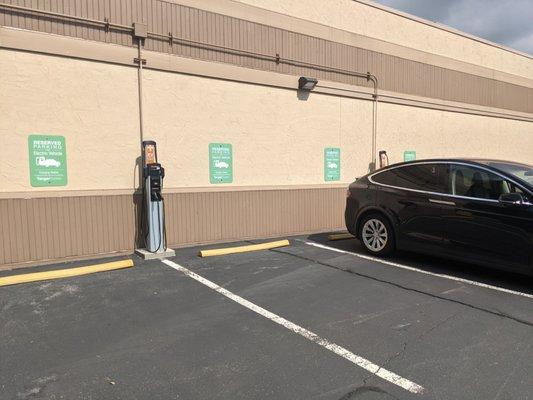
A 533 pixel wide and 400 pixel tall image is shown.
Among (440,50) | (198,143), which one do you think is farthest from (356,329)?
(440,50)

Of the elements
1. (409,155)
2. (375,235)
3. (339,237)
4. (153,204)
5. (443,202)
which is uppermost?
(409,155)

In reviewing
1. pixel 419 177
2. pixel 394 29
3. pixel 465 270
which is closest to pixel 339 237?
pixel 419 177

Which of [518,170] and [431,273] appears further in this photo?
[431,273]

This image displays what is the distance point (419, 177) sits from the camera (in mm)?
6844

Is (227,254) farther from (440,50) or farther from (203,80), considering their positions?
(440,50)

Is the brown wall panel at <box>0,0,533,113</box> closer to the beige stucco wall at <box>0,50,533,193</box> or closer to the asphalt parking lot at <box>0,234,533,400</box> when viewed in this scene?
the beige stucco wall at <box>0,50,533,193</box>

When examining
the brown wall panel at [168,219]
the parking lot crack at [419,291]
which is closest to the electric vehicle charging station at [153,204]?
the brown wall panel at [168,219]

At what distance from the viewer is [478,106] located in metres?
14.2

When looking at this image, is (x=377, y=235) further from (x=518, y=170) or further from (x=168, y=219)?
(x=168, y=219)

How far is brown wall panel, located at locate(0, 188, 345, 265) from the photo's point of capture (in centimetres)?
Result: 674

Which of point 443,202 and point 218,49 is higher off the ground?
point 218,49

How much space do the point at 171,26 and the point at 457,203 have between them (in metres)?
5.52

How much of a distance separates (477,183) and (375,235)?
5.98ft

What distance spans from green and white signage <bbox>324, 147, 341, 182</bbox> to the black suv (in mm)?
2717
